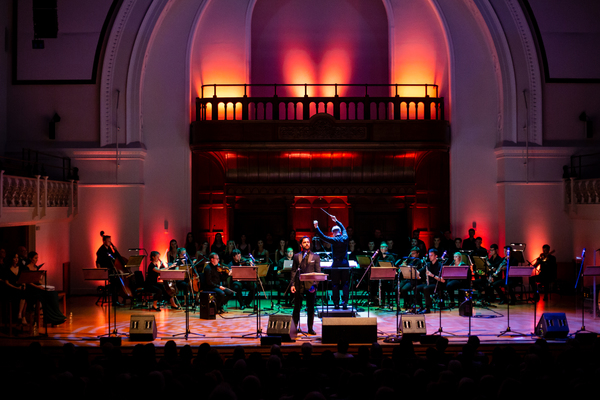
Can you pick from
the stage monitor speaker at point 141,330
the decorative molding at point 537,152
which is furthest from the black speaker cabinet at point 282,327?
the decorative molding at point 537,152

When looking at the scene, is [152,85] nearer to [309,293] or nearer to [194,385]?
[309,293]

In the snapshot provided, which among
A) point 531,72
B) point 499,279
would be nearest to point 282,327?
point 499,279

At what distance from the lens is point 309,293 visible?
941cm

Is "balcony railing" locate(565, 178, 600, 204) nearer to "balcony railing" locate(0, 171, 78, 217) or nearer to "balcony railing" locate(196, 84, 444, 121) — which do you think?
"balcony railing" locate(196, 84, 444, 121)

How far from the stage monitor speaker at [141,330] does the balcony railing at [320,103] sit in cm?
710

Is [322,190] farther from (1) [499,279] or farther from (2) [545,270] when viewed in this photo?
(2) [545,270]

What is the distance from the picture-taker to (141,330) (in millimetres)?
9016

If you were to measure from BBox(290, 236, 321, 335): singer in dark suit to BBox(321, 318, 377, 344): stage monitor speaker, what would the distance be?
2.76ft

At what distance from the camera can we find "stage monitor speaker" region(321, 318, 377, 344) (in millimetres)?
8484

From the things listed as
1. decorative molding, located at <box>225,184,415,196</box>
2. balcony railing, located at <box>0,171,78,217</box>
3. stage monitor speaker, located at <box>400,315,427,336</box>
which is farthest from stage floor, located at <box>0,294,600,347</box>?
decorative molding, located at <box>225,184,415,196</box>

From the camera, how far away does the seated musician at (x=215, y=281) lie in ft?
37.4

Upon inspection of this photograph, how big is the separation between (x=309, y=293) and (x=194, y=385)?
4.95 metres

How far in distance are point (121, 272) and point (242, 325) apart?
3504 millimetres

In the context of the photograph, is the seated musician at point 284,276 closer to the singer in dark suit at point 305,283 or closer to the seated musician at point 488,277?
the singer in dark suit at point 305,283
